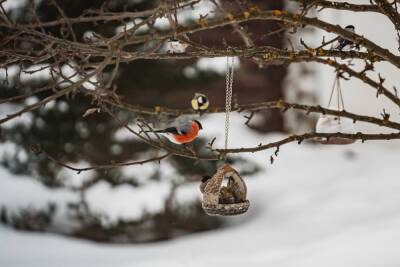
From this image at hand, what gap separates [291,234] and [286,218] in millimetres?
568

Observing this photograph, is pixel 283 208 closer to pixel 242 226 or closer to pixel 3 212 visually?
pixel 242 226

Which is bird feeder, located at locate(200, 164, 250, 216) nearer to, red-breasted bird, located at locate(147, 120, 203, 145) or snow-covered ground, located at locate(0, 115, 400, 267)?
red-breasted bird, located at locate(147, 120, 203, 145)

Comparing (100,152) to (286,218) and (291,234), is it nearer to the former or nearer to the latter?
(291,234)

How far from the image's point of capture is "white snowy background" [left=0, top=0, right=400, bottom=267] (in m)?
4.67

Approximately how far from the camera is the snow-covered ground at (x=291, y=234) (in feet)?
15.0

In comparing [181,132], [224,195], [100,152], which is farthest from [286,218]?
[181,132]

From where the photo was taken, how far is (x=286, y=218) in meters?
5.94

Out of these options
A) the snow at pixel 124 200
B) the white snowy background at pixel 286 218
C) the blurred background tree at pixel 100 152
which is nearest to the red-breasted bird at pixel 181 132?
the white snowy background at pixel 286 218

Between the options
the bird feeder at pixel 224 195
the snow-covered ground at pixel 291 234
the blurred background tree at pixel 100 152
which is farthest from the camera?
the blurred background tree at pixel 100 152

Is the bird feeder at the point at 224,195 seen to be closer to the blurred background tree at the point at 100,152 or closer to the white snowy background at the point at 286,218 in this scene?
the white snowy background at the point at 286,218

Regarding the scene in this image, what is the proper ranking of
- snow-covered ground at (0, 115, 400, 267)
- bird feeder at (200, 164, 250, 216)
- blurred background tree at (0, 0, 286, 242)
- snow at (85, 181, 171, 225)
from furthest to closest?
snow at (85, 181, 171, 225)
blurred background tree at (0, 0, 286, 242)
snow-covered ground at (0, 115, 400, 267)
bird feeder at (200, 164, 250, 216)

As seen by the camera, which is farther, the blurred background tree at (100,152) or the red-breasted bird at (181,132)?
the blurred background tree at (100,152)

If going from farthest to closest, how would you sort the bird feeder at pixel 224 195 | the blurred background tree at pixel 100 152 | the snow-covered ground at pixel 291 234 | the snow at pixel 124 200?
1. the snow at pixel 124 200
2. the blurred background tree at pixel 100 152
3. the snow-covered ground at pixel 291 234
4. the bird feeder at pixel 224 195

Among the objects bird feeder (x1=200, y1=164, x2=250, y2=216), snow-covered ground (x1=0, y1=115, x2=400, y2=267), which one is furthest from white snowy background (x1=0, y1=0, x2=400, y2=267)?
bird feeder (x1=200, y1=164, x2=250, y2=216)
